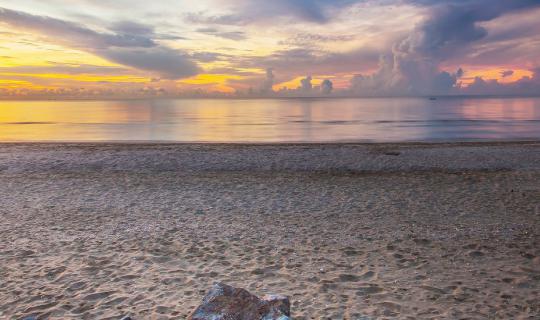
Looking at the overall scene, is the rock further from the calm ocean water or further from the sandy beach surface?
the calm ocean water

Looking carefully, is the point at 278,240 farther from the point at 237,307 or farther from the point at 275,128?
the point at 275,128

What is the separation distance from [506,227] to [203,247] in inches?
272

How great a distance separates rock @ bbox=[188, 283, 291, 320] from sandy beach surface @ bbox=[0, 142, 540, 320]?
125 centimetres

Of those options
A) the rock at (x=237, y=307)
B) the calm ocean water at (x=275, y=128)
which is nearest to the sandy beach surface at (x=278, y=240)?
the rock at (x=237, y=307)

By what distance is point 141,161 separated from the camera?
65.2 ft

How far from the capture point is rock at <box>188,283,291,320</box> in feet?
14.6

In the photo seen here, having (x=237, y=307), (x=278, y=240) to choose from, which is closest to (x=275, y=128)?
(x=278, y=240)

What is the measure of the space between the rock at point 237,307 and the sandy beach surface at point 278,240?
1252 mm

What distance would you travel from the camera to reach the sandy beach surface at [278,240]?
611 cm

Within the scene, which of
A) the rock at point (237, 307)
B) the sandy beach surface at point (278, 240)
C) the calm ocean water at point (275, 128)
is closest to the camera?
the rock at point (237, 307)

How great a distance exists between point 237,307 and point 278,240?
14.2ft

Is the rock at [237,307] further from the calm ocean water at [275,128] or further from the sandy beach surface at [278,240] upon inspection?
the calm ocean water at [275,128]

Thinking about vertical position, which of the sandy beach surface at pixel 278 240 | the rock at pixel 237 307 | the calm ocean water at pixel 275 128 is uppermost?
the calm ocean water at pixel 275 128

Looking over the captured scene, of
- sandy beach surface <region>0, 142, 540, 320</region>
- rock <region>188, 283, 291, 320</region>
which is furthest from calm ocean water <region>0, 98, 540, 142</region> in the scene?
rock <region>188, 283, 291, 320</region>
